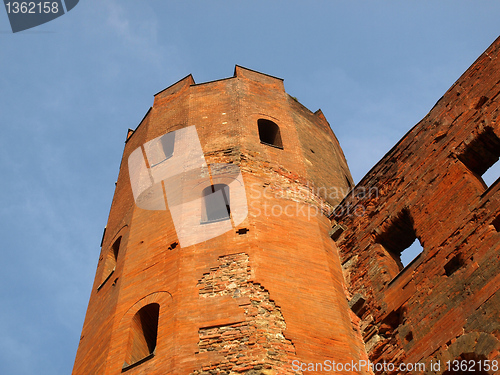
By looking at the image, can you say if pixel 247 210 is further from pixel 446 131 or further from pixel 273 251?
pixel 446 131

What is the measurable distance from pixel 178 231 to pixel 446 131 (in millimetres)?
5172

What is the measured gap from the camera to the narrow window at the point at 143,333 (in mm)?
10938

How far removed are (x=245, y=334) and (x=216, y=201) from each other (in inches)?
158

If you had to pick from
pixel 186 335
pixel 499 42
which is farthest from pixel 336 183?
pixel 186 335

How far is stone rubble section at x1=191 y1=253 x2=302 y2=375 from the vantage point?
9.52m

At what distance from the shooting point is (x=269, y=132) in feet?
52.9

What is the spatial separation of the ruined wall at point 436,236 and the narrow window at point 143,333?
11.4 ft

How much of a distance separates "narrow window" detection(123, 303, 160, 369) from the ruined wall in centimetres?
347

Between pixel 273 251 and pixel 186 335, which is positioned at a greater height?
pixel 273 251

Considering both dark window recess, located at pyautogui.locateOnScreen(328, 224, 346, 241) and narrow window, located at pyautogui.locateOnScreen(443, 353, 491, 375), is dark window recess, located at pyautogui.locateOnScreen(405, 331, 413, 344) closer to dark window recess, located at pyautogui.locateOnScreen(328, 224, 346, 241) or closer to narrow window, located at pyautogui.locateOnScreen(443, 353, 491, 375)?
narrow window, located at pyautogui.locateOnScreen(443, 353, 491, 375)

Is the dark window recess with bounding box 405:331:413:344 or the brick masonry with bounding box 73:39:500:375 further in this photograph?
the dark window recess with bounding box 405:331:413:344

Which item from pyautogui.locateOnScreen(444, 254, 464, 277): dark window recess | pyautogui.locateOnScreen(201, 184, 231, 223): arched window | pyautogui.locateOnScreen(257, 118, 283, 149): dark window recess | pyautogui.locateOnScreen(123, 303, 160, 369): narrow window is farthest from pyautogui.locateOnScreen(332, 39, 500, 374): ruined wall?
pyautogui.locateOnScreen(123, 303, 160, 369): narrow window

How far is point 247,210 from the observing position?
12.6 m

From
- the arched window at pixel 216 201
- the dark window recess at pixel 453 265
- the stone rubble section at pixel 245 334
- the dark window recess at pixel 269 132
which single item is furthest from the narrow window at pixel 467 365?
the dark window recess at pixel 269 132
